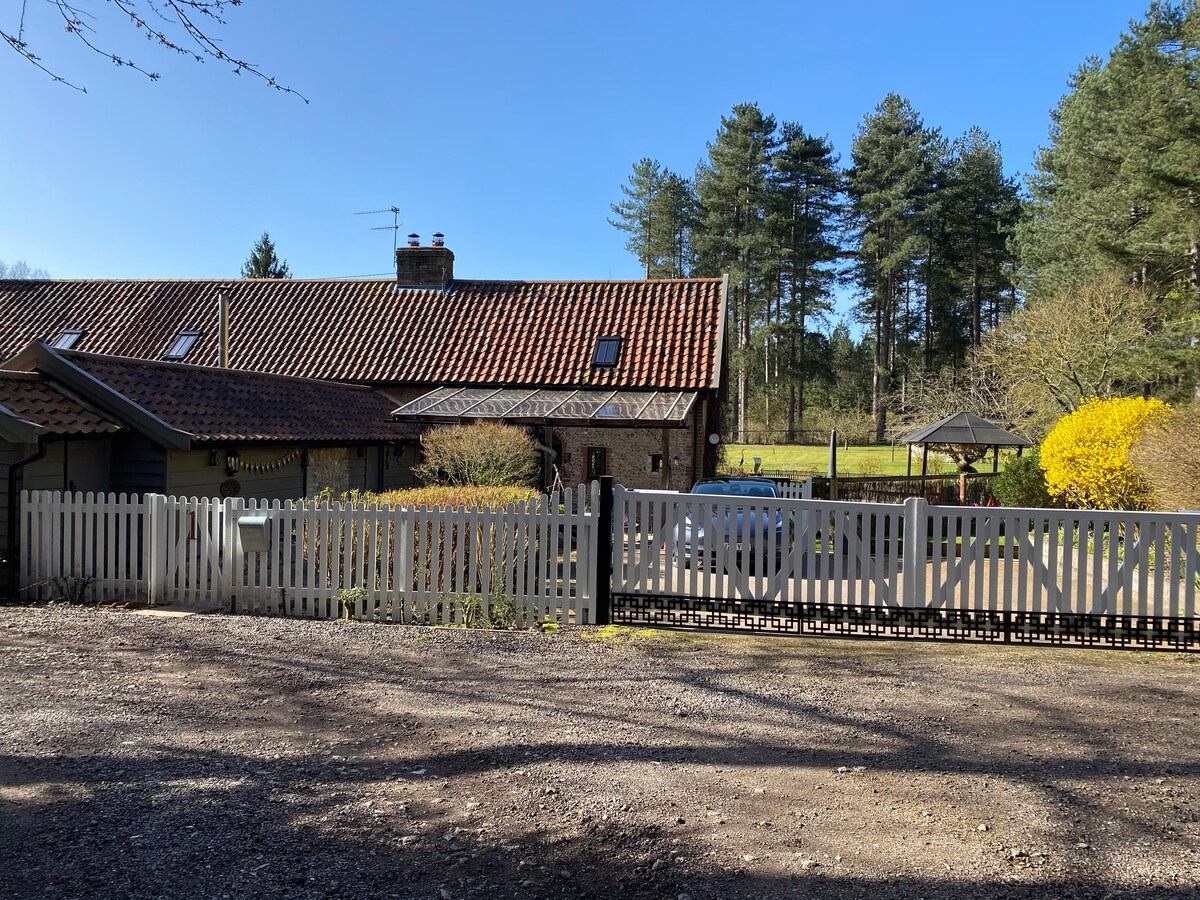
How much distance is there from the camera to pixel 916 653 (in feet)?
23.3

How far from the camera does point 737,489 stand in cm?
1402

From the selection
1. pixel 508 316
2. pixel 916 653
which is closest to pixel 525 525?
pixel 916 653

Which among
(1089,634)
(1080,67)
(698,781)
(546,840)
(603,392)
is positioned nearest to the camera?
(546,840)

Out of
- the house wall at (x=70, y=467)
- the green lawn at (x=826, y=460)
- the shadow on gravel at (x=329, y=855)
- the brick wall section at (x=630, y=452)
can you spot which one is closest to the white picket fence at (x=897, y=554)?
the shadow on gravel at (x=329, y=855)

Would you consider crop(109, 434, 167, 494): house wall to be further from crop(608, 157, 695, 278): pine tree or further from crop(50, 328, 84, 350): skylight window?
crop(608, 157, 695, 278): pine tree

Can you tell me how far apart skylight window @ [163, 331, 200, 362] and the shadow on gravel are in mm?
21824

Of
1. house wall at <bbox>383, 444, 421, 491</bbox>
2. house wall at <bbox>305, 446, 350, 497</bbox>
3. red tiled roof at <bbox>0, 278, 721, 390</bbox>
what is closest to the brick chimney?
red tiled roof at <bbox>0, 278, 721, 390</bbox>

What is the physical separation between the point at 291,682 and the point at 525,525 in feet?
9.15

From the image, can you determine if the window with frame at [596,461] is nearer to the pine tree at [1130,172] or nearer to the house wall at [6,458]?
the house wall at [6,458]

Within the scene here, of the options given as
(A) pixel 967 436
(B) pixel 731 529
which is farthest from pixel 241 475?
(A) pixel 967 436

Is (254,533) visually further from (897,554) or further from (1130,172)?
(1130,172)

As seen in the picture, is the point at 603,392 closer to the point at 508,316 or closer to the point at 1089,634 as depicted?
the point at 508,316

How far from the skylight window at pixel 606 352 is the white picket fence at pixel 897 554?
14075mm

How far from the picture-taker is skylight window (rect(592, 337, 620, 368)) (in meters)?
21.8
